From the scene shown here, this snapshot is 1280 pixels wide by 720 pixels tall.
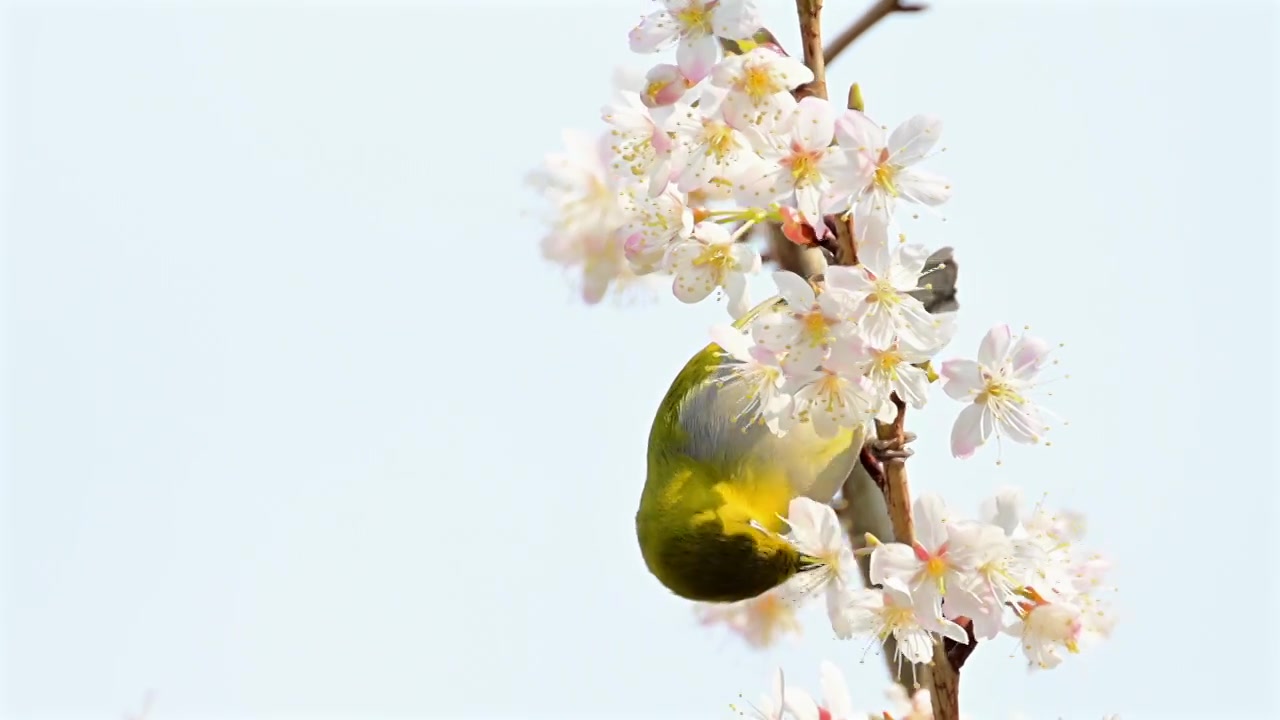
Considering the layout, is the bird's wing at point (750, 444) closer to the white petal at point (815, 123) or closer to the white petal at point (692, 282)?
the white petal at point (692, 282)

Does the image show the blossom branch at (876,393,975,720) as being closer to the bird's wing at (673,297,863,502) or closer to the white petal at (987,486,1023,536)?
the white petal at (987,486,1023,536)

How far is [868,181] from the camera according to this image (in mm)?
2277

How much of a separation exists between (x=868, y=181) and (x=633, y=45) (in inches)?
19.9

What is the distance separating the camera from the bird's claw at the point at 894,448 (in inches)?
97.3

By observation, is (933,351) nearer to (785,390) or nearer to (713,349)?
(785,390)

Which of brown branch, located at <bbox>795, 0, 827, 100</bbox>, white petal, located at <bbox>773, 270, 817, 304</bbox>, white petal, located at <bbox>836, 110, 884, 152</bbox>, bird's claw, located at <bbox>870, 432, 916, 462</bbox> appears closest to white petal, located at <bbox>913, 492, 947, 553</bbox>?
bird's claw, located at <bbox>870, 432, 916, 462</bbox>

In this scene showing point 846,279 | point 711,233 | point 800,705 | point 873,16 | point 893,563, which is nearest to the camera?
point 846,279

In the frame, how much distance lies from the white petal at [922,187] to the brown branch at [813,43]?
8.4 inches

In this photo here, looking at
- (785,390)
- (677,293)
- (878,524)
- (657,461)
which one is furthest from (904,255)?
(878,524)

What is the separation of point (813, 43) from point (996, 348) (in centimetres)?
65

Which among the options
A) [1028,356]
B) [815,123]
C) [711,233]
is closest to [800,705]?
[1028,356]

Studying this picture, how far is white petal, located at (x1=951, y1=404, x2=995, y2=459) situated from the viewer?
8.01 feet

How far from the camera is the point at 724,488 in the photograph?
320cm

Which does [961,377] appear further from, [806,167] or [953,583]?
[806,167]
